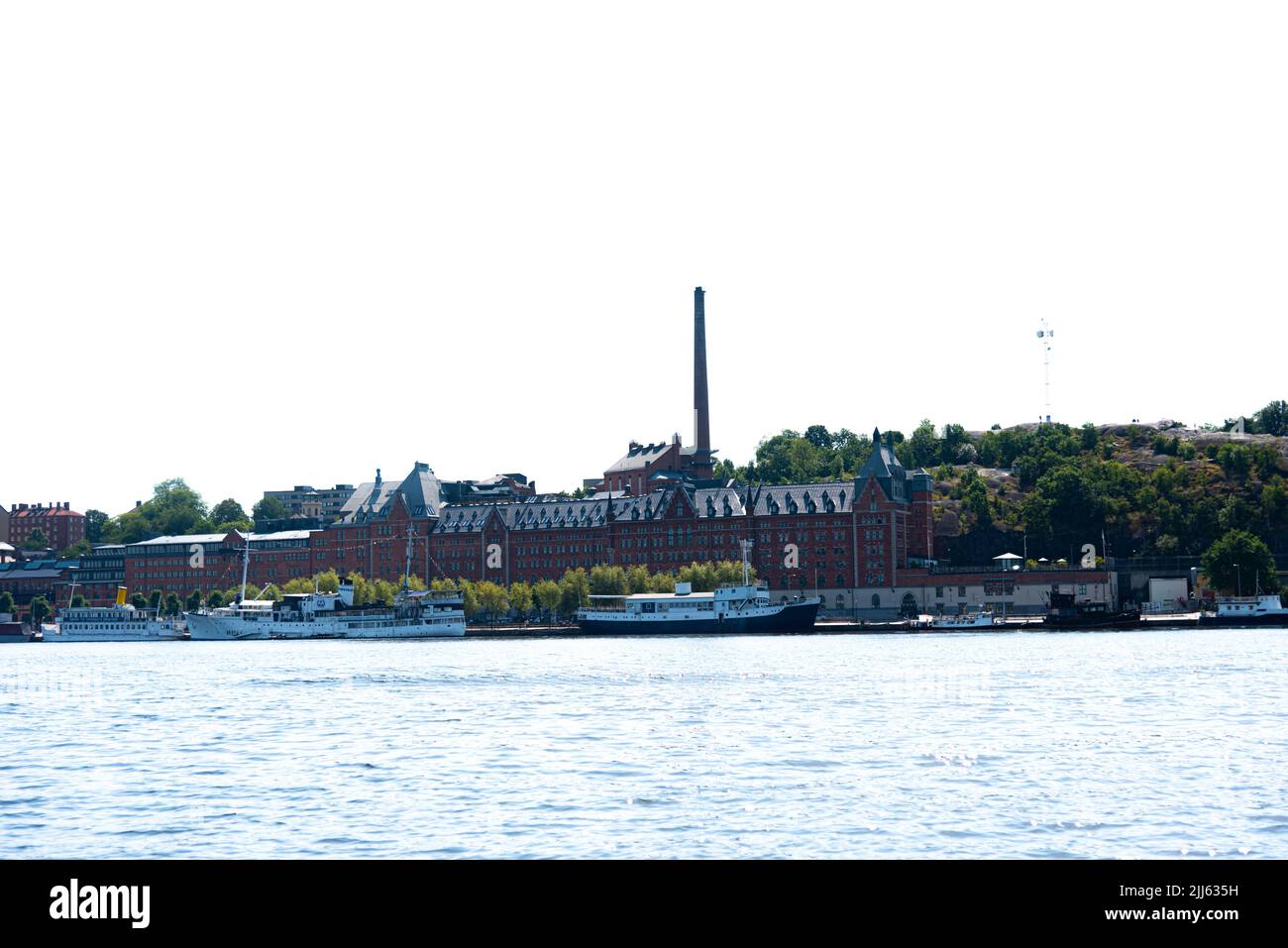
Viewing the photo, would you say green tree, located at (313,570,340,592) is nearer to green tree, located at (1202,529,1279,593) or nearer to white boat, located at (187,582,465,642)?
white boat, located at (187,582,465,642)

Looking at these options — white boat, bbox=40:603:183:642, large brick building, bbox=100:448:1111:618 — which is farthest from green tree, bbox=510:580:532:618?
white boat, bbox=40:603:183:642

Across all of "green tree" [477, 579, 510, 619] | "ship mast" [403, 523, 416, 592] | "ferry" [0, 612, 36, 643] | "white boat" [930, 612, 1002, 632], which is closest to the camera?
"white boat" [930, 612, 1002, 632]

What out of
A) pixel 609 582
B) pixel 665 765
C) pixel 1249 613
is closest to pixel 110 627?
pixel 609 582

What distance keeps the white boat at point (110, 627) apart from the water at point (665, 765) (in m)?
89.6

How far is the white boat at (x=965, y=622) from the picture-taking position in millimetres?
141875

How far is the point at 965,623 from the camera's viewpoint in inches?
5620

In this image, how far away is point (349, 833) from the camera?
26438mm

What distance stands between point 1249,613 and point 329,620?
91.0m

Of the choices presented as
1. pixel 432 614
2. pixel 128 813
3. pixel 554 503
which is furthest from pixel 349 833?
pixel 554 503

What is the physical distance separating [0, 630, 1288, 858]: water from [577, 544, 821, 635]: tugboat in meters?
61.8

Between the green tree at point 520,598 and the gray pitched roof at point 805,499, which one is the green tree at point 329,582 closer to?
the green tree at point 520,598

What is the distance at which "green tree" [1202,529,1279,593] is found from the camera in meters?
151

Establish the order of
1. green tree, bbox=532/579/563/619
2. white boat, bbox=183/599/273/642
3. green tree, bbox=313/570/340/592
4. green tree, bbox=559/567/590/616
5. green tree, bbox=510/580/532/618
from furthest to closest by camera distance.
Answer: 1. green tree, bbox=313/570/340/592
2. green tree, bbox=510/580/532/618
3. green tree, bbox=532/579/563/619
4. green tree, bbox=559/567/590/616
5. white boat, bbox=183/599/273/642
